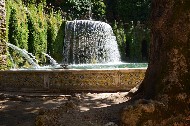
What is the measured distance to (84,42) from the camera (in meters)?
24.4

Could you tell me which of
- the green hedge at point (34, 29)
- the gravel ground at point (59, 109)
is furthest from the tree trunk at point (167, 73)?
the green hedge at point (34, 29)

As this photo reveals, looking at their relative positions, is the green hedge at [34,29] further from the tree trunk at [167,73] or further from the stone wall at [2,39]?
the tree trunk at [167,73]

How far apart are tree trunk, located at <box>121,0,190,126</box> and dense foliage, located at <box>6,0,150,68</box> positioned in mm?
13241

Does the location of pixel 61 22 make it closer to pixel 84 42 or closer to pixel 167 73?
pixel 84 42

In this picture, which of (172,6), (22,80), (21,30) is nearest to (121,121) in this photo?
(172,6)

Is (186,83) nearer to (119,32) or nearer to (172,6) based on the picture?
(172,6)

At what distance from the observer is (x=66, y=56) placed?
24.3 m

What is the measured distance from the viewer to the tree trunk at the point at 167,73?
5039 mm

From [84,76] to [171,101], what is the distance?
4658mm

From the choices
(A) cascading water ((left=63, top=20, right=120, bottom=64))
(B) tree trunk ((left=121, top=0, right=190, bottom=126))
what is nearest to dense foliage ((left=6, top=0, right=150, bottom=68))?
(A) cascading water ((left=63, top=20, right=120, bottom=64))

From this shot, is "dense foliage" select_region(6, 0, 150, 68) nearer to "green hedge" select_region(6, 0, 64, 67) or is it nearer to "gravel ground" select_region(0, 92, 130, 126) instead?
"green hedge" select_region(6, 0, 64, 67)

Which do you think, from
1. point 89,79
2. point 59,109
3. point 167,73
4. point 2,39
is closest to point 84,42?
point 2,39

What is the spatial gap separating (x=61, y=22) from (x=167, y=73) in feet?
65.2

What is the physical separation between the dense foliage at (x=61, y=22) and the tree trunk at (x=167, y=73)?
13.2 meters
